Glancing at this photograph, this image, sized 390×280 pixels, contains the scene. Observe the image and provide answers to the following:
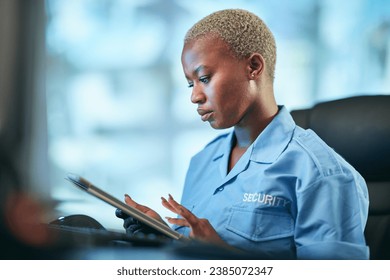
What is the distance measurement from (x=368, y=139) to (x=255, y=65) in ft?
1.15

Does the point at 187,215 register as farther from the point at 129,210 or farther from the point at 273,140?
the point at 273,140

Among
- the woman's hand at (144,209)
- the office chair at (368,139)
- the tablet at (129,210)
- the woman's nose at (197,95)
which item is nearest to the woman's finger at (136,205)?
the woman's hand at (144,209)

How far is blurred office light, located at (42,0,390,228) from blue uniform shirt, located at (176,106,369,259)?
129 mm

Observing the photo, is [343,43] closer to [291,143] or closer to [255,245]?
[291,143]

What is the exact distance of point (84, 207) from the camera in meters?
1.06

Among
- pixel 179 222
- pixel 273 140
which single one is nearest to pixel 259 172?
pixel 273 140

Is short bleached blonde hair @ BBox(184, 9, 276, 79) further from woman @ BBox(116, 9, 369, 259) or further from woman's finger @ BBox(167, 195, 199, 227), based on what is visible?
woman's finger @ BBox(167, 195, 199, 227)

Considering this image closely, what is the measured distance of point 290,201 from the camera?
3.06 ft

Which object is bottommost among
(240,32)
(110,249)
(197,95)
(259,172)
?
(110,249)

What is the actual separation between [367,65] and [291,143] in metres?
0.28

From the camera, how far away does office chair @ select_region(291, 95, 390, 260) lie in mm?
1175

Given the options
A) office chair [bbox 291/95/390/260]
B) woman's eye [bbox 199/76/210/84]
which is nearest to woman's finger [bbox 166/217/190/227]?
woman's eye [bbox 199/76/210/84]

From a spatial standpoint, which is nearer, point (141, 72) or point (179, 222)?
point (179, 222)

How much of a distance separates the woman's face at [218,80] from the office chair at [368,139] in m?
0.30
